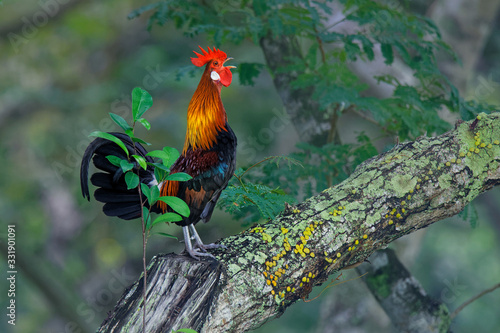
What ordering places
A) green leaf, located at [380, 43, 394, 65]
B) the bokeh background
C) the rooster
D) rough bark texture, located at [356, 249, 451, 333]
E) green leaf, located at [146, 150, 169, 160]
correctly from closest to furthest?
green leaf, located at [146, 150, 169, 160]
the rooster
green leaf, located at [380, 43, 394, 65]
rough bark texture, located at [356, 249, 451, 333]
the bokeh background

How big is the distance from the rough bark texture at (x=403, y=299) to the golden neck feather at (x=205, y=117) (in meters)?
1.88

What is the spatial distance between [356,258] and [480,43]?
13.7 ft

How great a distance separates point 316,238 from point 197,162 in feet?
2.43

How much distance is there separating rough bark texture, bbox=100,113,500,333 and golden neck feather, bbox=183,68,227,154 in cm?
56

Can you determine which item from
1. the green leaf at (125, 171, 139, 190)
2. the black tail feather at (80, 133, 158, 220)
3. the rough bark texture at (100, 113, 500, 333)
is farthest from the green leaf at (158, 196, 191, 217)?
the black tail feather at (80, 133, 158, 220)

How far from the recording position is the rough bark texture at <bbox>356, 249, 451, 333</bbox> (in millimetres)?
3920

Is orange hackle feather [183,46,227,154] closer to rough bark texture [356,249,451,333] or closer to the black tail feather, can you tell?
the black tail feather

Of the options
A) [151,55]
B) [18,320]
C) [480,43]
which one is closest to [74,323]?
[151,55]

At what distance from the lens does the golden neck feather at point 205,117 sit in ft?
9.37

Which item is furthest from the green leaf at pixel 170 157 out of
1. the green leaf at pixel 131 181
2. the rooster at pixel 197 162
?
the rooster at pixel 197 162

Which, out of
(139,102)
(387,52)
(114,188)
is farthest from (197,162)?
(387,52)

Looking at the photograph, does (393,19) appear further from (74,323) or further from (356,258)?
(74,323)

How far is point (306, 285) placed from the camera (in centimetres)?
253

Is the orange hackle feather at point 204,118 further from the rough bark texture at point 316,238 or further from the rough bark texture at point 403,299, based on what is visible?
the rough bark texture at point 403,299
